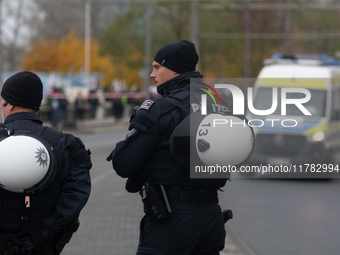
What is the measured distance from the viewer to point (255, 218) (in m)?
8.63

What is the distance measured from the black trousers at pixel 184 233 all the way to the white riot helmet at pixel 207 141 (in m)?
0.28

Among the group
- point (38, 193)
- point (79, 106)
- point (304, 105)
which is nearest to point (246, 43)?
point (79, 106)

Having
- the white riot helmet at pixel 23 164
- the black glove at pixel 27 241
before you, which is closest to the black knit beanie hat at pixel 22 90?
the white riot helmet at pixel 23 164

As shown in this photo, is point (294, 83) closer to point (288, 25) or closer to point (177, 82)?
point (177, 82)

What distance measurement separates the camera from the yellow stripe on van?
1368cm

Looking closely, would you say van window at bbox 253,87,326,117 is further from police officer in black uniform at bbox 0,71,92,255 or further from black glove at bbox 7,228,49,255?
black glove at bbox 7,228,49,255

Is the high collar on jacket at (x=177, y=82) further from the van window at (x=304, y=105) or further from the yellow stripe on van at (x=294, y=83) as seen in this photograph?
the yellow stripe on van at (x=294, y=83)

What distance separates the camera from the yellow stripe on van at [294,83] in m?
13.7

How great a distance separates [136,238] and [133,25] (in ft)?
111

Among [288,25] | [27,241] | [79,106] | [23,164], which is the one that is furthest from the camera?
[288,25]

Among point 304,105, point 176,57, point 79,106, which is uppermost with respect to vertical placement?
point 176,57

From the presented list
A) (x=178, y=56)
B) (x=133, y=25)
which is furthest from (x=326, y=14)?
(x=178, y=56)

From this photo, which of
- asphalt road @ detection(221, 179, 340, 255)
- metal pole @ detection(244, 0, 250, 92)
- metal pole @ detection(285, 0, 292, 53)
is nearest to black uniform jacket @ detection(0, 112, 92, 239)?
asphalt road @ detection(221, 179, 340, 255)

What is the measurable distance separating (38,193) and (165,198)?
711 millimetres
